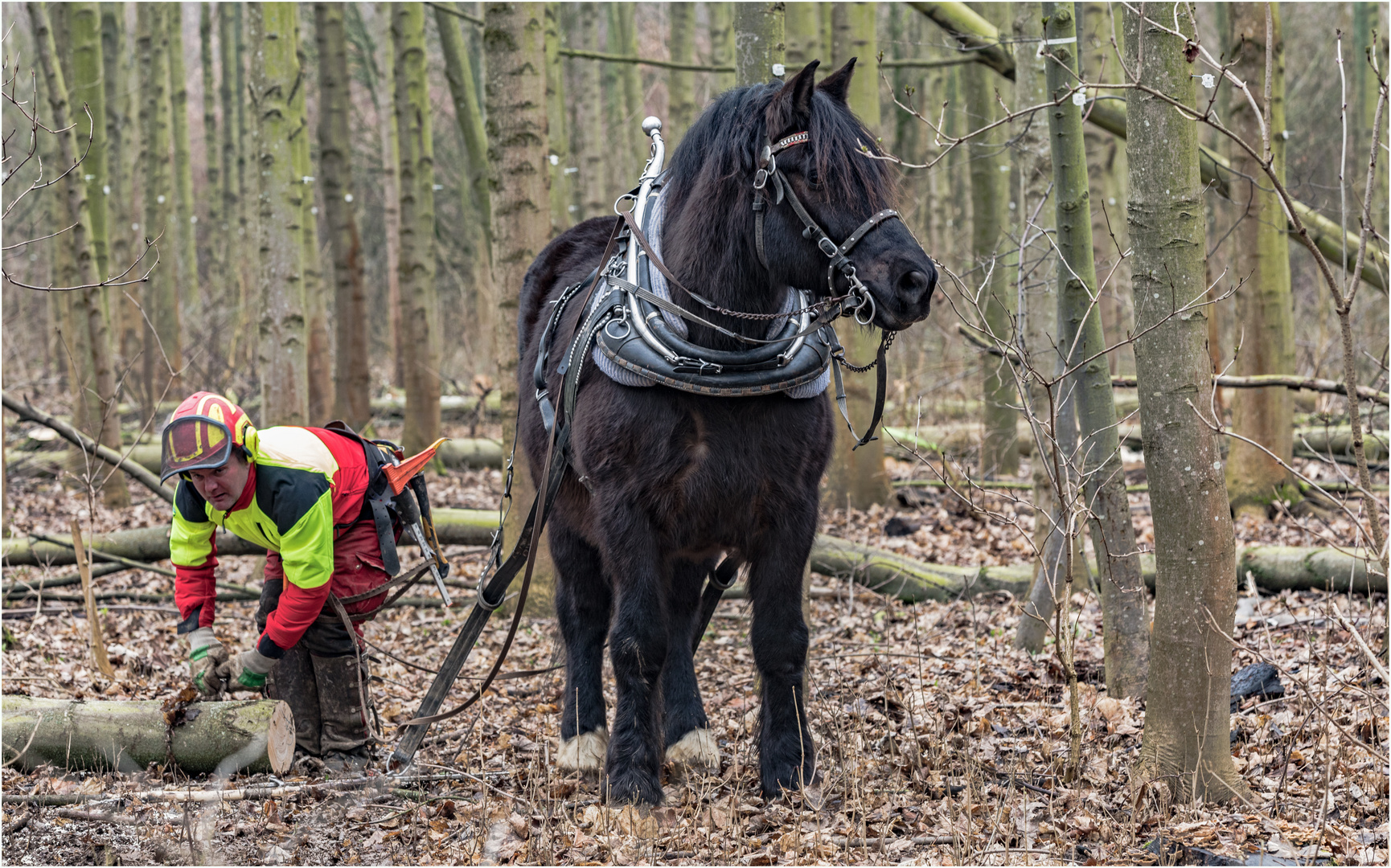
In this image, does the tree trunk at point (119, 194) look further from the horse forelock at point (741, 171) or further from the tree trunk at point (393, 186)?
the horse forelock at point (741, 171)

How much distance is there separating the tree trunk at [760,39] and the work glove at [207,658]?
307 centimetres

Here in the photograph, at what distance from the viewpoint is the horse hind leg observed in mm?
4148

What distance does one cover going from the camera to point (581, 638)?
4301mm

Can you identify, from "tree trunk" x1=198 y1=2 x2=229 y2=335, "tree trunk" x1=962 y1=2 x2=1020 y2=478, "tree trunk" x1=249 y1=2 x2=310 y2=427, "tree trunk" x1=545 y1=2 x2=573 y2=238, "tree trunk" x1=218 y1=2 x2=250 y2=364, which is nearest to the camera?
"tree trunk" x1=249 y1=2 x2=310 y2=427

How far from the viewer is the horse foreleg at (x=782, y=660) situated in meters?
3.66

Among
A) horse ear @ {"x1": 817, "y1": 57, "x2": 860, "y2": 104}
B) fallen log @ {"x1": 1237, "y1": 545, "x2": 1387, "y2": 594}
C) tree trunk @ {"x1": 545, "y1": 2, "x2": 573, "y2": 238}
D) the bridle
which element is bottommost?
fallen log @ {"x1": 1237, "y1": 545, "x2": 1387, "y2": 594}

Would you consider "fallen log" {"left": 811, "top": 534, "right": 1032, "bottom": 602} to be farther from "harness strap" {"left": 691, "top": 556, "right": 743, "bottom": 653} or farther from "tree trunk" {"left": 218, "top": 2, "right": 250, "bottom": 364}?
"tree trunk" {"left": 218, "top": 2, "right": 250, "bottom": 364}

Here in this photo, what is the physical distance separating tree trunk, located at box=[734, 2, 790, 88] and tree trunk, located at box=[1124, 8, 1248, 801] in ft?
5.62

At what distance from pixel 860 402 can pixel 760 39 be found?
4.30 meters

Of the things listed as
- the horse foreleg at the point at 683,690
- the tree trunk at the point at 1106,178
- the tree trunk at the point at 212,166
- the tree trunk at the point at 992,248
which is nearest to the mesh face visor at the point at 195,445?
the horse foreleg at the point at 683,690

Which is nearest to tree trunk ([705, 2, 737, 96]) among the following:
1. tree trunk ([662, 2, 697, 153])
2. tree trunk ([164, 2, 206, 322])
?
tree trunk ([662, 2, 697, 153])

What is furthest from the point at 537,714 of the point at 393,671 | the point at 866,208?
the point at 866,208

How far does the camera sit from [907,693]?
4.73 meters

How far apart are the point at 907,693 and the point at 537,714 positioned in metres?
1.65
